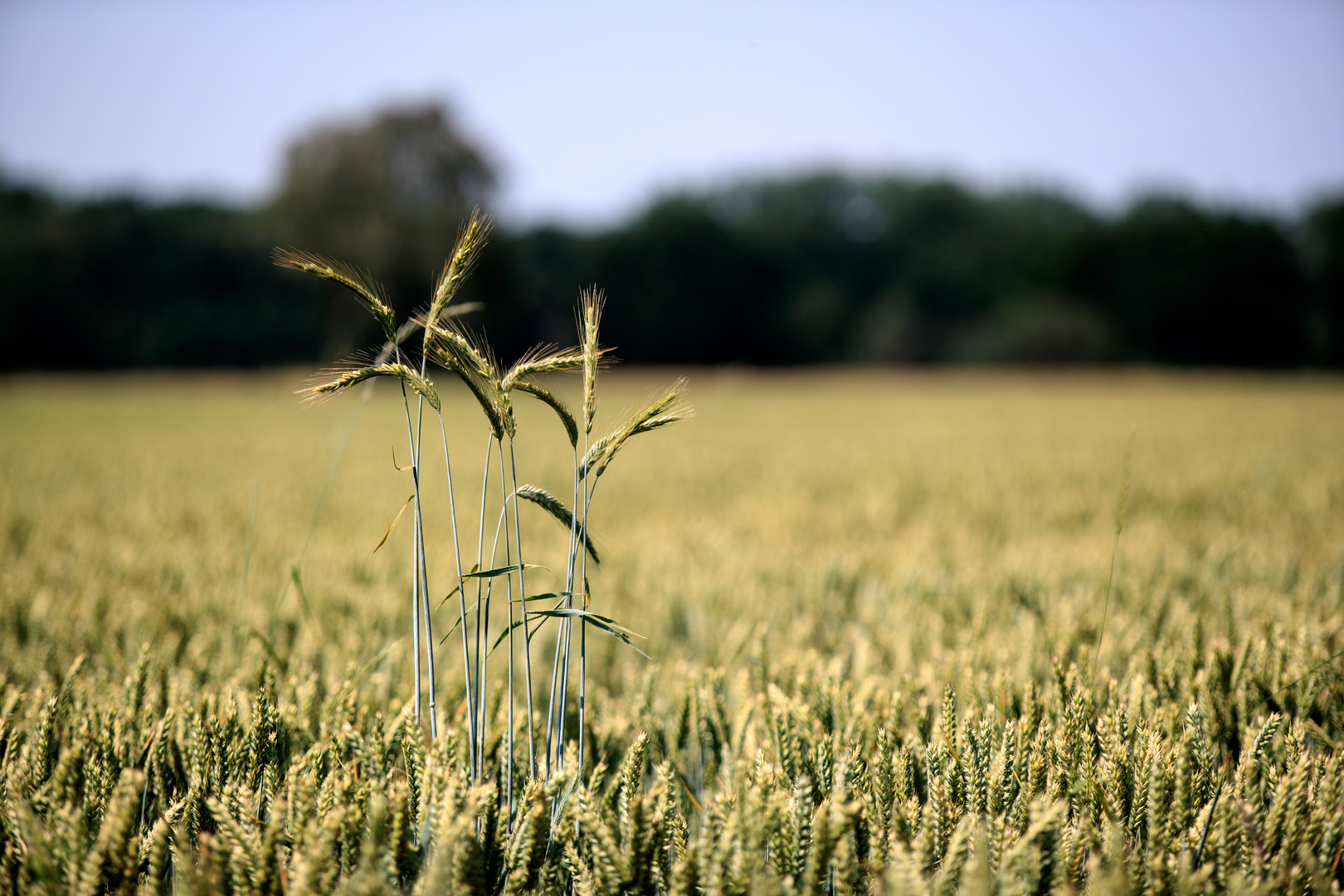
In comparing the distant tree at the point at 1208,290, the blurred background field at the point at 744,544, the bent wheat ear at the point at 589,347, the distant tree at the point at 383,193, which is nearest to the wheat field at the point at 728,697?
the blurred background field at the point at 744,544

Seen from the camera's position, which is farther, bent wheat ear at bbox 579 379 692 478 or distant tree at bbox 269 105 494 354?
distant tree at bbox 269 105 494 354

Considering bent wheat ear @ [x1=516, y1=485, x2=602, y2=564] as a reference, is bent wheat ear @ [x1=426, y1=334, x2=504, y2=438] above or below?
above

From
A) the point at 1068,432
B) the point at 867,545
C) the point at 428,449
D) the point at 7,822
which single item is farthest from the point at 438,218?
the point at 7,822

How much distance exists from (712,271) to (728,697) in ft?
177

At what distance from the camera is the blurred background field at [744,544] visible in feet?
7.95

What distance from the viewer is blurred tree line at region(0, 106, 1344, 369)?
31.9 m

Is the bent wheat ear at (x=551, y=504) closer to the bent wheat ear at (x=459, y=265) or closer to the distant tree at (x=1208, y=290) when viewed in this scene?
the bent wheat ear at (x=459, y=265)

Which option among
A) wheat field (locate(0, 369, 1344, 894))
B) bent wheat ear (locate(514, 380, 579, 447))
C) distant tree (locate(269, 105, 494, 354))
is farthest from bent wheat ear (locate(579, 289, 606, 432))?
distant tree (locate(269, 105, 494, 354))

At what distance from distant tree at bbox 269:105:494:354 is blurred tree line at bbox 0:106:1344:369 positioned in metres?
0.09

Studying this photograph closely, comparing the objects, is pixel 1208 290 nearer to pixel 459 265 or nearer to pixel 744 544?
pixel 744 544

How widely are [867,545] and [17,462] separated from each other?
7.52m

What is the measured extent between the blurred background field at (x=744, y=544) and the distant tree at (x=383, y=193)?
20.4 meters

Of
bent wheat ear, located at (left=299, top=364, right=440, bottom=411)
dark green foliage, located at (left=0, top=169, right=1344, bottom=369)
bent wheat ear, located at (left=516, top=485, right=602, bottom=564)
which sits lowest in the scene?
bent wheat ear, located at (left=516, top=485, right=602, bottom=564)

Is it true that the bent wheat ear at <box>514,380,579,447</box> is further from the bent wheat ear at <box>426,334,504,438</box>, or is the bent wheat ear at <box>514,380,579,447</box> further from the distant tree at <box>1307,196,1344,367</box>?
the distant tree at <box>1307,196,1344,367</box>
